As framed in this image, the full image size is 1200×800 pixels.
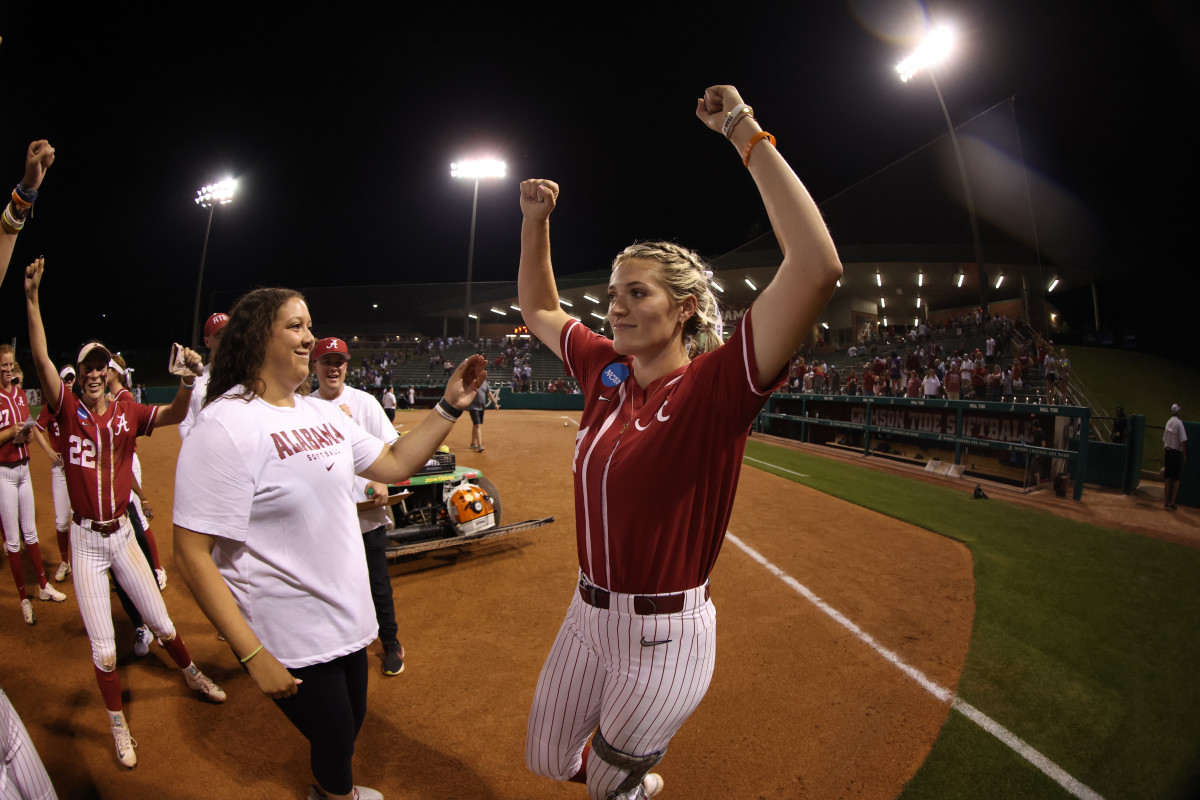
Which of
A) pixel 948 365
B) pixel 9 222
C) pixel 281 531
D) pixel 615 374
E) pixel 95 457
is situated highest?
pixel 948 365

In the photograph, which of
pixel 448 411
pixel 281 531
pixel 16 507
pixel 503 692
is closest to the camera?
pixel 281 531

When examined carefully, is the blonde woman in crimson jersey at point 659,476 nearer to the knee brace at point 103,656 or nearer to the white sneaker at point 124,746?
the white sneaker at point 124,746

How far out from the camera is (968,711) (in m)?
3.52

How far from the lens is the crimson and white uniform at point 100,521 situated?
3.33 meters

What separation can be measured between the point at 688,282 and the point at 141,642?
520 cm

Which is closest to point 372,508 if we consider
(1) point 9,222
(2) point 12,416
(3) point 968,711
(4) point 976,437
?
(1) point 9,222

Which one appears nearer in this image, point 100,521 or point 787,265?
point 787,265

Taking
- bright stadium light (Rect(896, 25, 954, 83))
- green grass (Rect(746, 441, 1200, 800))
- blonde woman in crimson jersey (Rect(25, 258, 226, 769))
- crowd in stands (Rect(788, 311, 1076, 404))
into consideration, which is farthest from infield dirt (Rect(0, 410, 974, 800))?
bright stadium light (Rect(896, 25, 954, 83))

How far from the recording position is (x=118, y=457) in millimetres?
3791

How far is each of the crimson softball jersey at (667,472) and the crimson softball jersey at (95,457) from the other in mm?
3658

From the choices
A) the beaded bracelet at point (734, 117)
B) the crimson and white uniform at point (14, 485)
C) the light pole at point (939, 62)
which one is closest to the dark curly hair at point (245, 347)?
the beaded bracelet at point (734, 117)

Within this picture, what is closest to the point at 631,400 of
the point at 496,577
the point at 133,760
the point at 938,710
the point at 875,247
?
the point at 938,710

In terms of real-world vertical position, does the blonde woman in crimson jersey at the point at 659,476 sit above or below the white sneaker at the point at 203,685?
above

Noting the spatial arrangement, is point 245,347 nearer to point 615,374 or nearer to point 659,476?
point 615,374
